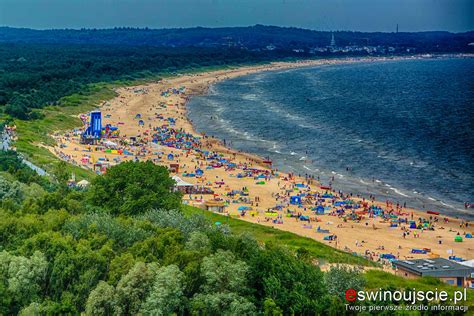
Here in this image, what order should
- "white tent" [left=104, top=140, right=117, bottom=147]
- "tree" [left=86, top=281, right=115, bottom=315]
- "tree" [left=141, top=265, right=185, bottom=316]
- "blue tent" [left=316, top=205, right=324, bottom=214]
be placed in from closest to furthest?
"tree" [left=141, top=265, right=185, bottom=316] → "tree" [left=86, top=281, right=115, bottom=315] → "blue tent" [left=316, top=205, right=324, bottom=214] → "white tent" [left=104, top=140, right=117, bottom=147]

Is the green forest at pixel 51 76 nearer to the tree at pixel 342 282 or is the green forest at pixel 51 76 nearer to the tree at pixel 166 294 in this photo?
the tree at pixel 166 294

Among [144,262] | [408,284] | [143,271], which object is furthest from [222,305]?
[408,284]

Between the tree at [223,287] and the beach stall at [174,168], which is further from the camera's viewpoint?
the beach stall at [174,168]

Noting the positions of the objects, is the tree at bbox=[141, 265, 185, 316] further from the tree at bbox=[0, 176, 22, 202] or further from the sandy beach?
the sandy beach

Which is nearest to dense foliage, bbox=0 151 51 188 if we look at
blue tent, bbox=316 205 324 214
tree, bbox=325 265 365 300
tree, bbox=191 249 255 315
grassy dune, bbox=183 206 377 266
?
grassy dune, bbox=183 206 377 266

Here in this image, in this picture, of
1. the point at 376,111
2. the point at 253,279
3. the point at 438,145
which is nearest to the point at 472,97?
the point at 376,111

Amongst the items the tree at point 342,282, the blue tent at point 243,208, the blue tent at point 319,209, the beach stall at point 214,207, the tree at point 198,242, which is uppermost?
the tree at point 198,242

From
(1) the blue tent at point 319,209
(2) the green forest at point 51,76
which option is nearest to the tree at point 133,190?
(1) the blue tent at point 319,209
